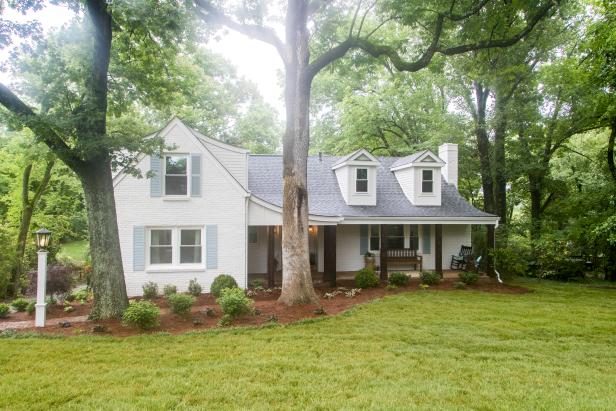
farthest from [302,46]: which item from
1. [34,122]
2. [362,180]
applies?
[362,180]

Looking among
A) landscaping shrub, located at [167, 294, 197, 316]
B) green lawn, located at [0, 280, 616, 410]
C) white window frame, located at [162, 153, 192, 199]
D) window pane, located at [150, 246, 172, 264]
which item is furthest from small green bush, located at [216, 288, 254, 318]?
white window frame, located at [162, 153, 192, 199]

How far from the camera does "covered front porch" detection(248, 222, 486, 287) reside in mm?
15922

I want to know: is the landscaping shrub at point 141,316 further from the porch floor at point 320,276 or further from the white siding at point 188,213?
the porch floor at point 320,276

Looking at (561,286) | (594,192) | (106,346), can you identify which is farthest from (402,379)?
(594,192)

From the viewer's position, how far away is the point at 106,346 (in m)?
7.20

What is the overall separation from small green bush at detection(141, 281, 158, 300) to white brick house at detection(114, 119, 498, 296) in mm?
261

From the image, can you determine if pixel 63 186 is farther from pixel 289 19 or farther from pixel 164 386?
pixel 164 386

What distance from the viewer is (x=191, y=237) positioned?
44.4ft

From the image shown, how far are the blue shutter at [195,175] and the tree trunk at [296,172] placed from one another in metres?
3.85

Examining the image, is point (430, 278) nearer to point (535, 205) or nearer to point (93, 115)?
point (535, 205)

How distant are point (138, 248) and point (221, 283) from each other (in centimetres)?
304

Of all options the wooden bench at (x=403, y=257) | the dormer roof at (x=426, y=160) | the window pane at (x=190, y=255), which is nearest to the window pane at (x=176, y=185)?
the window pane at (x=190, y=255)

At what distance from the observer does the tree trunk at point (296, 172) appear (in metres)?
10.8

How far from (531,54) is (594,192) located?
7.95 m
